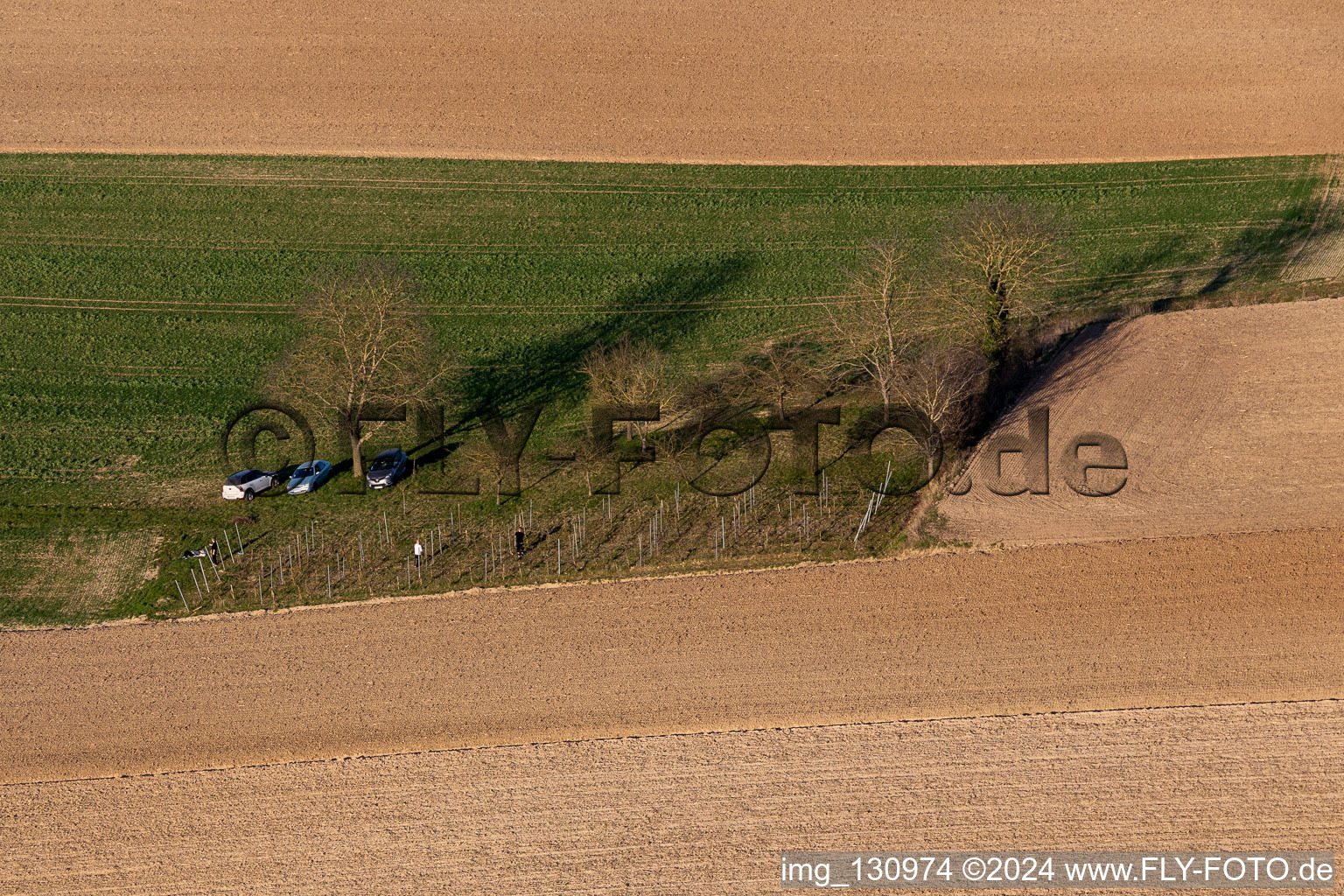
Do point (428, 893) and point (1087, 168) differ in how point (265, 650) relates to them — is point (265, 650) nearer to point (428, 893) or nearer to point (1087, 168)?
point (428, 893)

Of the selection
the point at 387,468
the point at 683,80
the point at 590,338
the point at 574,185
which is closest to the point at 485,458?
the point at 387,468

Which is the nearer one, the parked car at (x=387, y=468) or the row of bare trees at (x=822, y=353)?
Answer: the row of bare trees at (x=822, y=353)

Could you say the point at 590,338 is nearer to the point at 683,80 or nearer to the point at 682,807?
the point at 683,80

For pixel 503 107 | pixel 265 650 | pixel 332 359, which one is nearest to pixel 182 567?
pixel 265 650

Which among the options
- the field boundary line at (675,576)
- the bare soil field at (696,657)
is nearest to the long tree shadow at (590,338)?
the field boundary line at (675,576)

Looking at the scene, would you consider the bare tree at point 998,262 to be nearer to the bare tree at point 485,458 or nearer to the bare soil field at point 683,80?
the bare soil field at point 683,80

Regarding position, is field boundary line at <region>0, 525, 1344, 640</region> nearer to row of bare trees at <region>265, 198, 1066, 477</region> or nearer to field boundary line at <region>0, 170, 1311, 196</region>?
row of bare trees at <region>265, 198, 1066, 477</region>
